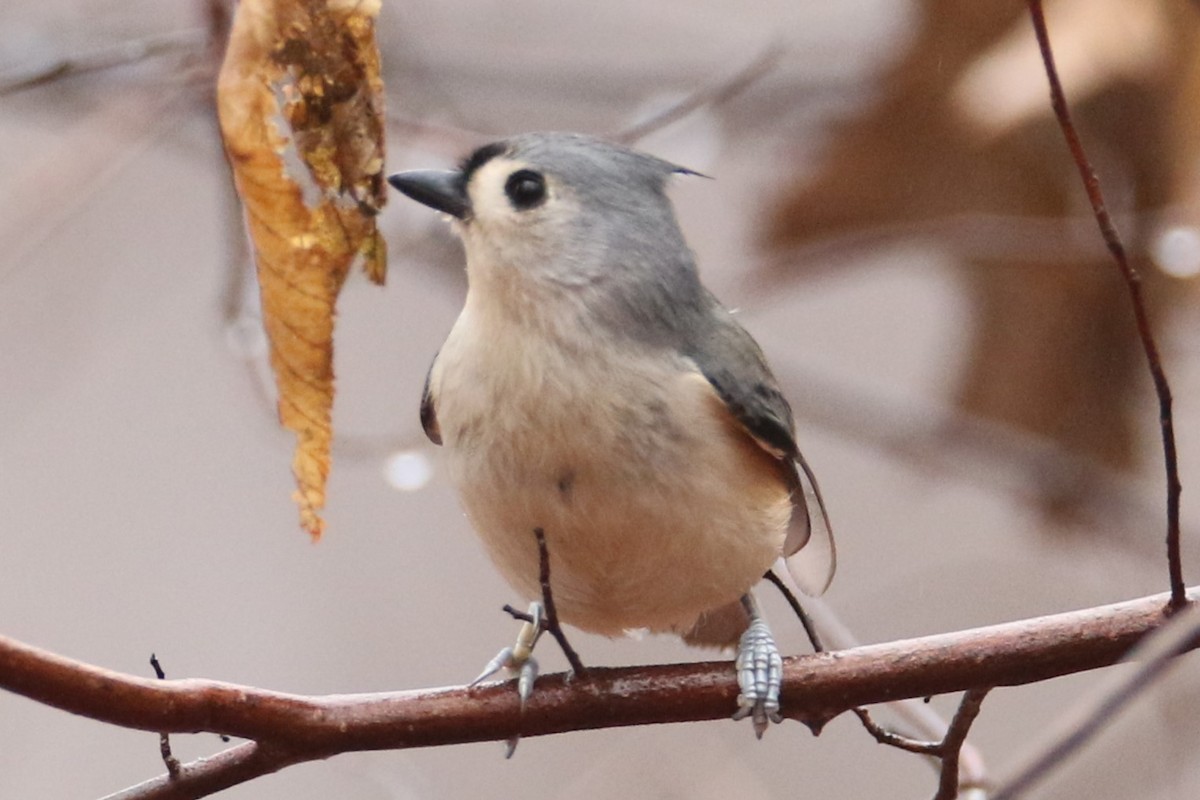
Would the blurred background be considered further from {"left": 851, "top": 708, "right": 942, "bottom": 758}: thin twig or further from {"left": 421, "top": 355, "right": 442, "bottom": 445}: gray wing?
{"left": 851, "top": 708, "right": 942, "bottom": 758}: thin twig

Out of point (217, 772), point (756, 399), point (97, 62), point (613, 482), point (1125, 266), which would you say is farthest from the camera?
point (97, 62)

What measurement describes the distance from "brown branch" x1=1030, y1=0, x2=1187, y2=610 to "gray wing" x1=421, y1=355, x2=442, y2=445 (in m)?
0.55

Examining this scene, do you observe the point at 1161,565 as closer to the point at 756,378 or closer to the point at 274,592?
the point at 756,378

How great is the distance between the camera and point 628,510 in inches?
38.4

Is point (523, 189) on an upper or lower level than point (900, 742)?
upper

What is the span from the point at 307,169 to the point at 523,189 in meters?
0.18

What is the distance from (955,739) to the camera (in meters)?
0.89

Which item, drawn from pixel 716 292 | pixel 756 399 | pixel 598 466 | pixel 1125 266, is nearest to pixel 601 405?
pixel 598 466

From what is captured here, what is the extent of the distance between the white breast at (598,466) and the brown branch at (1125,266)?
0.33 meters

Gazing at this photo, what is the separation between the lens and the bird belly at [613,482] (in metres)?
0.97

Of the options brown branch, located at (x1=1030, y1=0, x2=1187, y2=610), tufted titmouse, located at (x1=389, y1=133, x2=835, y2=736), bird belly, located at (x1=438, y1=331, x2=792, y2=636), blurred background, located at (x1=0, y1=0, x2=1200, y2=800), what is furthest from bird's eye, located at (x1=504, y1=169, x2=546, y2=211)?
brown branch, located at (x1=1030, y1=0, x2=1187, y2=610)

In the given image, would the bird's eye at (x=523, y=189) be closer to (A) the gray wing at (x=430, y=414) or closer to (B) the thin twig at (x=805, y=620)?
(A) the gray wing at (x=430, y=414)

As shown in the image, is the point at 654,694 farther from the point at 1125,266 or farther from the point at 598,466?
the point at 1125,266

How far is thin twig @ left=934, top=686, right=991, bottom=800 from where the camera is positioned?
0.89 meters
